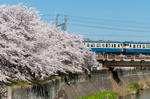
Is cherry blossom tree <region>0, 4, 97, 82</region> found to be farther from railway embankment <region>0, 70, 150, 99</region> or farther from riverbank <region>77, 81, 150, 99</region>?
riverbank <region>77, 81, 150, 99</region>

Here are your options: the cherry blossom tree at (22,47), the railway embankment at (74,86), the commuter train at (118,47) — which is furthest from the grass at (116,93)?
the commuter train at (118,47)

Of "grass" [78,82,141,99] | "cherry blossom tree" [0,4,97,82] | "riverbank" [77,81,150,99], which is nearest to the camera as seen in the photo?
"cherry blossom tree" [0,4,97,82]

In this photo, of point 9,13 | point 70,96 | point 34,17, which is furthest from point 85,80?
point 9,13

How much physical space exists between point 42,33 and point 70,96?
883 centimetres

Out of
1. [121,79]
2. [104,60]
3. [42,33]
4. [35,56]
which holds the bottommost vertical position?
[121,79]

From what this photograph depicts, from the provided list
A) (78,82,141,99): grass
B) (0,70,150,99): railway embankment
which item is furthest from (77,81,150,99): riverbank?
(0,70,150,99): railway embankment

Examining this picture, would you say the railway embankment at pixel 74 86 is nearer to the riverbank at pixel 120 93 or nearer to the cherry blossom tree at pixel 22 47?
the riverbank at pixel 120 93

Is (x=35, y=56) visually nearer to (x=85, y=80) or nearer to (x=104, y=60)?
(x=85, y=80)

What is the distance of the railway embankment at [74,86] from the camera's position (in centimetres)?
2440

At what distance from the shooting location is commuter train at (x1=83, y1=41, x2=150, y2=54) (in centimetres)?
6956

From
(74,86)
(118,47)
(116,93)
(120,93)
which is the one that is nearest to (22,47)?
(74,86)

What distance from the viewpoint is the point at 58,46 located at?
35969 mm

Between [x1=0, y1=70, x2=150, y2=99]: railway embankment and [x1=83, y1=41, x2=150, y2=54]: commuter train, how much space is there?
5.97 metres

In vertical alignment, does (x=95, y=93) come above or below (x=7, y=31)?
below
